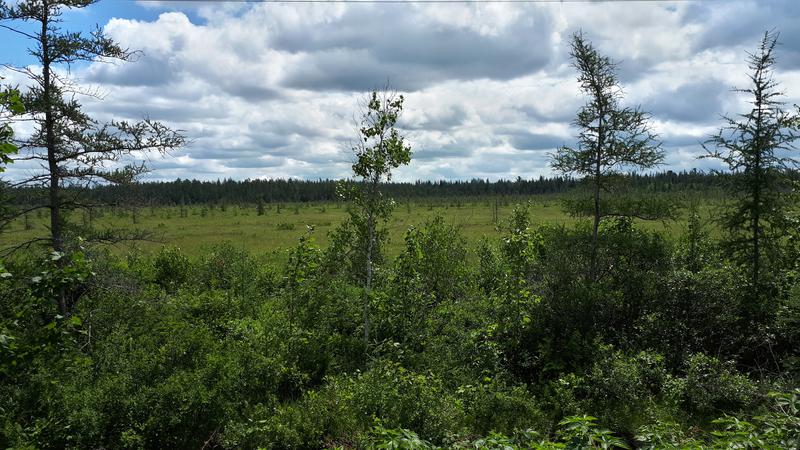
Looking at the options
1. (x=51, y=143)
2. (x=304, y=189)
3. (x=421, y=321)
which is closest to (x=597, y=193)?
(x=421, y=321)

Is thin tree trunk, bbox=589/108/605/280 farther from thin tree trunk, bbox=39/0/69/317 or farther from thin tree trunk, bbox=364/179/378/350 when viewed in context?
thin tree trunk, bbox=39/0/69/317

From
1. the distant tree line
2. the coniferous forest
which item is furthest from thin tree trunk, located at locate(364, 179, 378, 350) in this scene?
the distant tree line

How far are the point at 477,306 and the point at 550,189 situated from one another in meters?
136

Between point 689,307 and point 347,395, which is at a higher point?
point 689,307

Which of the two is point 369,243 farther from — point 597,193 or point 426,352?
point 597,193

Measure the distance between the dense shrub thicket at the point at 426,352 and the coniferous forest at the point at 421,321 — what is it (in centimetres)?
5

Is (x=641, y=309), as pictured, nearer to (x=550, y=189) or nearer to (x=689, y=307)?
(x=689, y=307)

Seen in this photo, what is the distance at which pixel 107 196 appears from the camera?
10352mm

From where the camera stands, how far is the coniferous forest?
8.78 meters

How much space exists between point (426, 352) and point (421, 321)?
925mm

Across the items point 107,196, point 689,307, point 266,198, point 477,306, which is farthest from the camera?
point 266,198

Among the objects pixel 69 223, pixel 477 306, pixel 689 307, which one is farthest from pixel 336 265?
pixel 689 307

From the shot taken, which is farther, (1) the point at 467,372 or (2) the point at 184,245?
(2) the point at 184,245

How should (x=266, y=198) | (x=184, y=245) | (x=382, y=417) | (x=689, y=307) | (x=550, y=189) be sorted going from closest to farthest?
(x=382, y=417) < (x=689, y=307) < (x=184, y=245) < (x=266, y=198) < (x=550, y=189)
